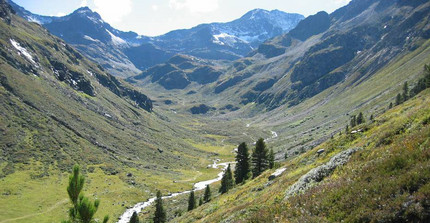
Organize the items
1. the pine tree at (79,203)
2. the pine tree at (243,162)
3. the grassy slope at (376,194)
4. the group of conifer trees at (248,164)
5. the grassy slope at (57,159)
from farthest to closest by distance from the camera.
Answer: the grassy slope at (57,159), the pine tree at (243,162), the group of conifer trees at (248,164), the pine tree at (79,203), the grassy slope at (376,194)

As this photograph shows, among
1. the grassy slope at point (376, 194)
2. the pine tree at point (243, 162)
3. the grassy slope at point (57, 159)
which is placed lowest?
the grassy slope at point (376, 194)

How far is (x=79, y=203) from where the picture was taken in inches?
610

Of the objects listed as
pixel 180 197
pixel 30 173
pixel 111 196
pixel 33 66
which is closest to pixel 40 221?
pixel 111 196

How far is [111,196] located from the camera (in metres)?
112

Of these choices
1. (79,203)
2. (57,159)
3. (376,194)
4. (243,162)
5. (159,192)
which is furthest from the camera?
(57,159)

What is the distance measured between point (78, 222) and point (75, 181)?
7.68 feet

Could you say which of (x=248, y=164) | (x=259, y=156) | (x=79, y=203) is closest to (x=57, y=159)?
(x=248, y=164)

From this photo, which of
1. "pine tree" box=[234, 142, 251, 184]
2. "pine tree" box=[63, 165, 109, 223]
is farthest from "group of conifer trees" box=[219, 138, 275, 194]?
"pine tree" box=[63, 165, 109, 223]

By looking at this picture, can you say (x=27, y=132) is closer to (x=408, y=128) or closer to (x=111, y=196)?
(x=111, y=196)

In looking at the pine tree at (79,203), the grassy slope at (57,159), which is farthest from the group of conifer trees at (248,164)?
the pine tree at (79,203)

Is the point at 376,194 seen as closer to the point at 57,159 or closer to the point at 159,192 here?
the point at 159,192

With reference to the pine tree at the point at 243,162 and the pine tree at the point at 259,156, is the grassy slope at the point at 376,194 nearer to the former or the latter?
the pine tree at the point at 259,156

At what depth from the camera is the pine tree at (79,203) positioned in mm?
15438

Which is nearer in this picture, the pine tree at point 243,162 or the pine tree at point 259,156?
the pine tree at point 259,156
